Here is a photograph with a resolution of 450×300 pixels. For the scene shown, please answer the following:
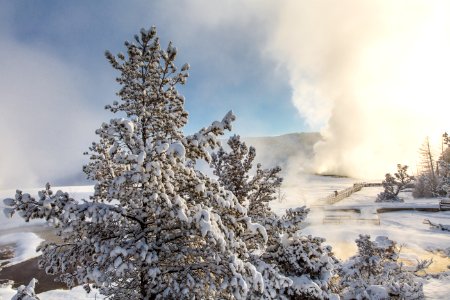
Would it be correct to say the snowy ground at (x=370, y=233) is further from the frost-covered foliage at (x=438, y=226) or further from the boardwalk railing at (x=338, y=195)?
the boardwalk railing at (x=338, y=195)

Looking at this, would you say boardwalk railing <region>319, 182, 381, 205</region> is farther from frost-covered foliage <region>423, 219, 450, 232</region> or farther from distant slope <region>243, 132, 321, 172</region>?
distant slope <region>243, 132, 321, 172</region>

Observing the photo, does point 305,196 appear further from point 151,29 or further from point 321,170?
point 151,29

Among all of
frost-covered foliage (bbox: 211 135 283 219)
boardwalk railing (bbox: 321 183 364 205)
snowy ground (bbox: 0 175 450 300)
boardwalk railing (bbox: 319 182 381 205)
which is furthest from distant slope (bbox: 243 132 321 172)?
frost-covered foliage (bbox: 211 135 283 219)

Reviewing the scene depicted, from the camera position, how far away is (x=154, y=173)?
16.9 feet

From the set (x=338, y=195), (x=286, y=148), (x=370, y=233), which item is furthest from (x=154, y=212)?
(x=286, y=148)

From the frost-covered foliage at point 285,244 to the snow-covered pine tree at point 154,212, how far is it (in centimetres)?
290

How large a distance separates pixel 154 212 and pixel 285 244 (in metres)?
5.67

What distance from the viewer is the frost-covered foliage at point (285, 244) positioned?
9383 millimetres

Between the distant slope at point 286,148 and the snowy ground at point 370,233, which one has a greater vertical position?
the distant slope at point 286,148

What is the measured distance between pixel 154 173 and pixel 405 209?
46.3 meters

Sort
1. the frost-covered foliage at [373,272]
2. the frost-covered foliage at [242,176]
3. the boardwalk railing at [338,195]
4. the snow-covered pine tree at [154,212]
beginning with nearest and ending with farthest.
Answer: the snow-covered pine tree at [154,212], the frost-covered foliage at [242,176], the frost-covered foliage at [373,272], the boardwalk railing at [338,195]

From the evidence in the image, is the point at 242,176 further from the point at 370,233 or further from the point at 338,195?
the point at 338,195

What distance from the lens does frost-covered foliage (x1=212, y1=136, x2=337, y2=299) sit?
938 centimetres

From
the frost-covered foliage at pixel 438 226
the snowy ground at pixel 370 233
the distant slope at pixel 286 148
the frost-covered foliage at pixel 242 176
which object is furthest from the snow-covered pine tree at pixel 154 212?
the distant slope at pixel 286 148
